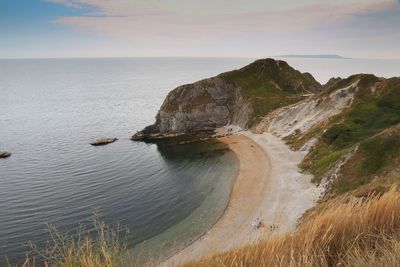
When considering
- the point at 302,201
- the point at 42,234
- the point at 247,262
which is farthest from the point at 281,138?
the point at 247,262

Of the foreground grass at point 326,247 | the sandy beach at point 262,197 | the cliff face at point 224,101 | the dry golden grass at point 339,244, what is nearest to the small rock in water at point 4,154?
the cliff face at point 224,101

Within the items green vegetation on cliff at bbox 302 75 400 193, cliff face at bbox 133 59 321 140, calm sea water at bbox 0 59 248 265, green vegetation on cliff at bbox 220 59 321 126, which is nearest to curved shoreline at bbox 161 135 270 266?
calm sea water at bbox 0 59 248 265

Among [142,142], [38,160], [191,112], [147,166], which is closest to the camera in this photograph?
[147,166]

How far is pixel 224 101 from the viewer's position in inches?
3848

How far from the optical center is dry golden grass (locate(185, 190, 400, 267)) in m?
4.51

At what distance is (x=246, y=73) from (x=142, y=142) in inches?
1590

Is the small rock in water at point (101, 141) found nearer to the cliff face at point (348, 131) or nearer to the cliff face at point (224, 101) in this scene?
the cliff face at point (224, 101)

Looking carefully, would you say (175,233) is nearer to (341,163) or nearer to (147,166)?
(341,163)

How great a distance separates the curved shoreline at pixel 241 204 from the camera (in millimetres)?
35922

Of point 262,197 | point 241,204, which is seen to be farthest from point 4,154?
point 262,197

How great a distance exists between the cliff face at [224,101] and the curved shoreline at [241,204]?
1993 centimetres

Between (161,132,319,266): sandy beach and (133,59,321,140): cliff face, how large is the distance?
23.2 metres

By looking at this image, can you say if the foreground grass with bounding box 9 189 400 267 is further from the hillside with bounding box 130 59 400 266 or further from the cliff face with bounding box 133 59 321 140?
the cliff face with bounding box 133 59 321 140

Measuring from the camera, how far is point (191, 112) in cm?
9219
